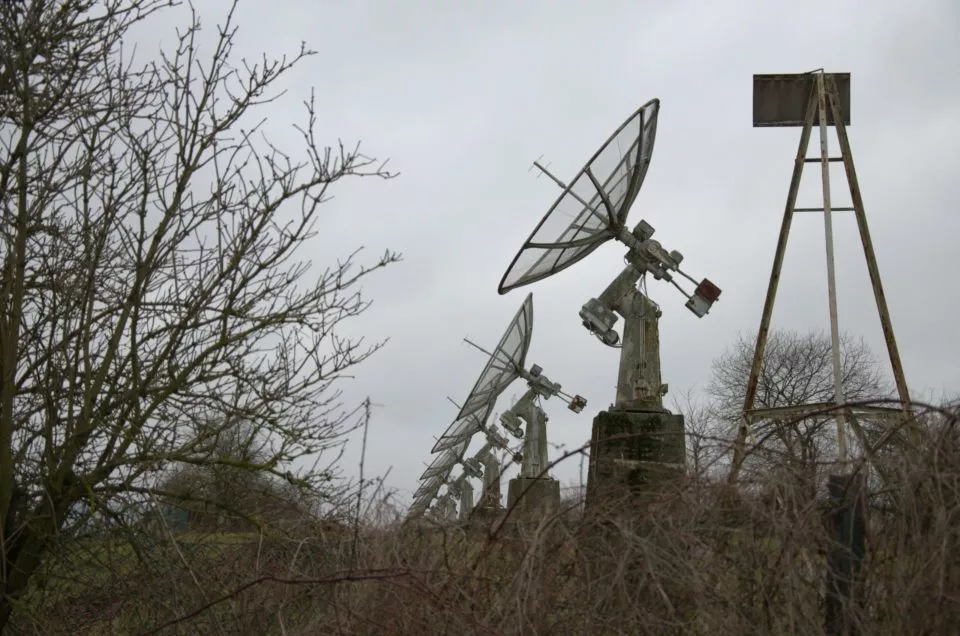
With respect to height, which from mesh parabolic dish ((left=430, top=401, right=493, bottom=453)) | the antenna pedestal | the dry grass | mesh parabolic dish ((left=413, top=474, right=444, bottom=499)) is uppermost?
mesh parabolic dish ((left=430, top=401, right=493, bottom=453))

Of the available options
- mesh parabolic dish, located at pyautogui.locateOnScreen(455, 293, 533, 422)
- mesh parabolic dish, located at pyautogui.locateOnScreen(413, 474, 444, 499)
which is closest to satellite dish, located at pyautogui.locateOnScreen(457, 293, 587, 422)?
mesh parabolic dish, located at pyautogui.locateOnScreen(455, 293, 533, 422)

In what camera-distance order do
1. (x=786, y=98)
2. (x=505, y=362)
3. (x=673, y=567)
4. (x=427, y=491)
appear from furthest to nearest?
(x=505, y=362) < (x=786, y=98) < (x=427, y=491) < (x=673, y=567)

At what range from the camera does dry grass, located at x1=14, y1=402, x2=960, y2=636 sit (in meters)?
3.27

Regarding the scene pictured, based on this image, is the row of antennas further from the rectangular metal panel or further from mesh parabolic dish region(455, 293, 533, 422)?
mesh parabolic dish region(455, 293, 533, 422)

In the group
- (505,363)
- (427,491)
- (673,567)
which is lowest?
(673,567)

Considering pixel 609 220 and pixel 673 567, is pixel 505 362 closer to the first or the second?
pixel 609 220

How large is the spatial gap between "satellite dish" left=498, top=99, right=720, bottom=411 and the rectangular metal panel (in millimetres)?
2553

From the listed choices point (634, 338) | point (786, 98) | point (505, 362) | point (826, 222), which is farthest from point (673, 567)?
point (505, 362)

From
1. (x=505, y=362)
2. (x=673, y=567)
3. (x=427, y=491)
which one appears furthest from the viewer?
(x=505, y=362)

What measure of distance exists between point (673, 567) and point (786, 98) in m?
10.6

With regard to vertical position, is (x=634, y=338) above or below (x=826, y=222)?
below

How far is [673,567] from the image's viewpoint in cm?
355

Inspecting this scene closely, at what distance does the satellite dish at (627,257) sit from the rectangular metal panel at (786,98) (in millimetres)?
2553

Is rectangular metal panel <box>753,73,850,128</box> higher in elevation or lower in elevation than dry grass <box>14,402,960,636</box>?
higher
